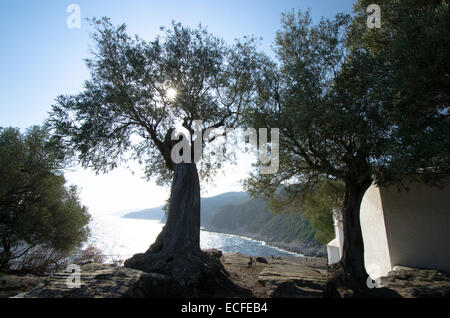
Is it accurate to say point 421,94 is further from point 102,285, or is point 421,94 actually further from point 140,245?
A: point 140,245

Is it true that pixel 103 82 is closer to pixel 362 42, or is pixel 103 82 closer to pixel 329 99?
pixel 329 99

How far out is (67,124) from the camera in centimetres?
966

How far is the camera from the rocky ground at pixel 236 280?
16.3ft

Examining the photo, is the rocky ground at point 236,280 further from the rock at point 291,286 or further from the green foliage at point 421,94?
the green foliage at point 421,94

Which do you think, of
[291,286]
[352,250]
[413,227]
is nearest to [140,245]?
[291,286]

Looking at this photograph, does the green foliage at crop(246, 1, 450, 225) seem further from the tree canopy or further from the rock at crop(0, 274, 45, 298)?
the rock at crop(0, 274, 45, 298)

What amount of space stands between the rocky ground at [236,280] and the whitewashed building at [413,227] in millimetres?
1002

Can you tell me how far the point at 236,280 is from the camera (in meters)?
9.48

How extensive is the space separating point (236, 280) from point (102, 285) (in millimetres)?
5816

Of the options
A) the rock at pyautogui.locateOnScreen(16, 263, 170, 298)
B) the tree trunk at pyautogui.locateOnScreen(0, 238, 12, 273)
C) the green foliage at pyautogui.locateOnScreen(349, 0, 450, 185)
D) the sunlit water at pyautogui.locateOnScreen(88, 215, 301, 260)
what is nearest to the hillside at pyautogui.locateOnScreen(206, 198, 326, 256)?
the sunlit water at pyautogui.locateOnScreen(88, 215, 301, 260)

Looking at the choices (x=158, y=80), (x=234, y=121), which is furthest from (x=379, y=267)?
(x=158, y=80)

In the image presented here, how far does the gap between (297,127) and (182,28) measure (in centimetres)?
752

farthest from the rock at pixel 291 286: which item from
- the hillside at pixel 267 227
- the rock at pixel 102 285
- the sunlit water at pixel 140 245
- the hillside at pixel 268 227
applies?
the hillside at pixel 268 227

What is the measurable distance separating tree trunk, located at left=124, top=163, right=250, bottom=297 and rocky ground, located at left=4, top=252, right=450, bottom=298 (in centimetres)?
70
